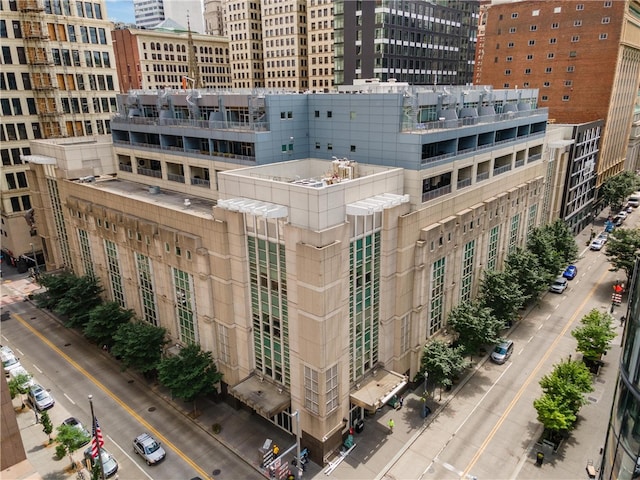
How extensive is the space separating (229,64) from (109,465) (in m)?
130

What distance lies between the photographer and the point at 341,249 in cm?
3180

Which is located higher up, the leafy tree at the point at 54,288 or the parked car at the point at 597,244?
the leafy tree at the point at 54,288

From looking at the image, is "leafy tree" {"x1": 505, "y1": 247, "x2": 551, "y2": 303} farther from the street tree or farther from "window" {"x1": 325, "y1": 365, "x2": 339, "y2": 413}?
the street tree

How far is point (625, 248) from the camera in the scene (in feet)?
203

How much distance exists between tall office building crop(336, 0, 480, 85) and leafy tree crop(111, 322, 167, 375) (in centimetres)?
6831

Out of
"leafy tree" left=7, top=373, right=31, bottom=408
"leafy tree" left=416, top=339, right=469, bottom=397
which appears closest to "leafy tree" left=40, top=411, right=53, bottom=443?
"leafy tree" left=7, top=373, right=31, bottom=408

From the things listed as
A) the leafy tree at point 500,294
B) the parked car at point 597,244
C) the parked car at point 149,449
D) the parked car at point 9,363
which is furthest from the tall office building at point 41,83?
the parked car at point 597,244

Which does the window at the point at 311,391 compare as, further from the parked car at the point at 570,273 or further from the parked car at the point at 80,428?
the parked car at the point at 570,273

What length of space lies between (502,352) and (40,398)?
45.7 meters

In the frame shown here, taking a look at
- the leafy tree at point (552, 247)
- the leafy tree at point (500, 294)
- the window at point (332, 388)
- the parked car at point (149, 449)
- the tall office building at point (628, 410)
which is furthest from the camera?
the leafy tree at point (552, 247)

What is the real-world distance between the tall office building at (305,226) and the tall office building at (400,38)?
39.1 m

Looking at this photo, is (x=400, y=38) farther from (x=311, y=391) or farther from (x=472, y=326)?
(x=311, y=391)

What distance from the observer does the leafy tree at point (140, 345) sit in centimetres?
4138

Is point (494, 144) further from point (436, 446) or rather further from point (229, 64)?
point (229, 64)
